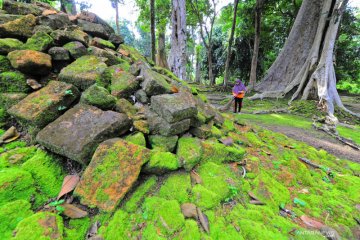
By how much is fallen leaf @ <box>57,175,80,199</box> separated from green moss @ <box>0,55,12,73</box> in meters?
1.77

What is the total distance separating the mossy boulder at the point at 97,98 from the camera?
2.24 metres

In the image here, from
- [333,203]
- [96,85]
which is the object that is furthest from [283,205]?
[96,85]

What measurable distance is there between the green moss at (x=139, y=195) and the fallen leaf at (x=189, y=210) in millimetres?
379

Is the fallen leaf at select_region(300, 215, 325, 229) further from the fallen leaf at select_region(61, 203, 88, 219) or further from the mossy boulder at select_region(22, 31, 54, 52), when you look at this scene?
the mossy boulder at select_region(22, 31, 54, 52)

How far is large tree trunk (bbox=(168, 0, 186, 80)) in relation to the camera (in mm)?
5957

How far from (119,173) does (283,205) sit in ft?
5.96

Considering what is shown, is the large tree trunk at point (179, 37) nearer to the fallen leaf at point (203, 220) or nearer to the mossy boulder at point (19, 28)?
the mossy boulder at point (19, 28)

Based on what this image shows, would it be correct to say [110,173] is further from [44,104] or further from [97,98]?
[44,104]

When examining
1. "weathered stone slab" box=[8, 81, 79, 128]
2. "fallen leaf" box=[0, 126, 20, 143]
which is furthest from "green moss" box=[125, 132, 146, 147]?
"fallen leaf" box=[0, 126, 20, 143]

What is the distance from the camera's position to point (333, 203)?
7.24ft

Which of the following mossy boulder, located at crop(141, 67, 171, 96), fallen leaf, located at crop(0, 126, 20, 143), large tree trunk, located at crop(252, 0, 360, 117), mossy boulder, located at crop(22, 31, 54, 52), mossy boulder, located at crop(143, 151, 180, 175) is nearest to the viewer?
mossy boulder, located at crop(143, 151, 180, 175)

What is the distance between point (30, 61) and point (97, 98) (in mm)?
1012

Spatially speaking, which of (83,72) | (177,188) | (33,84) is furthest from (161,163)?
(33,84)

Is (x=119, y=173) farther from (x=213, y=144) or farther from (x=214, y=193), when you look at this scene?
(x=213, y=144)
